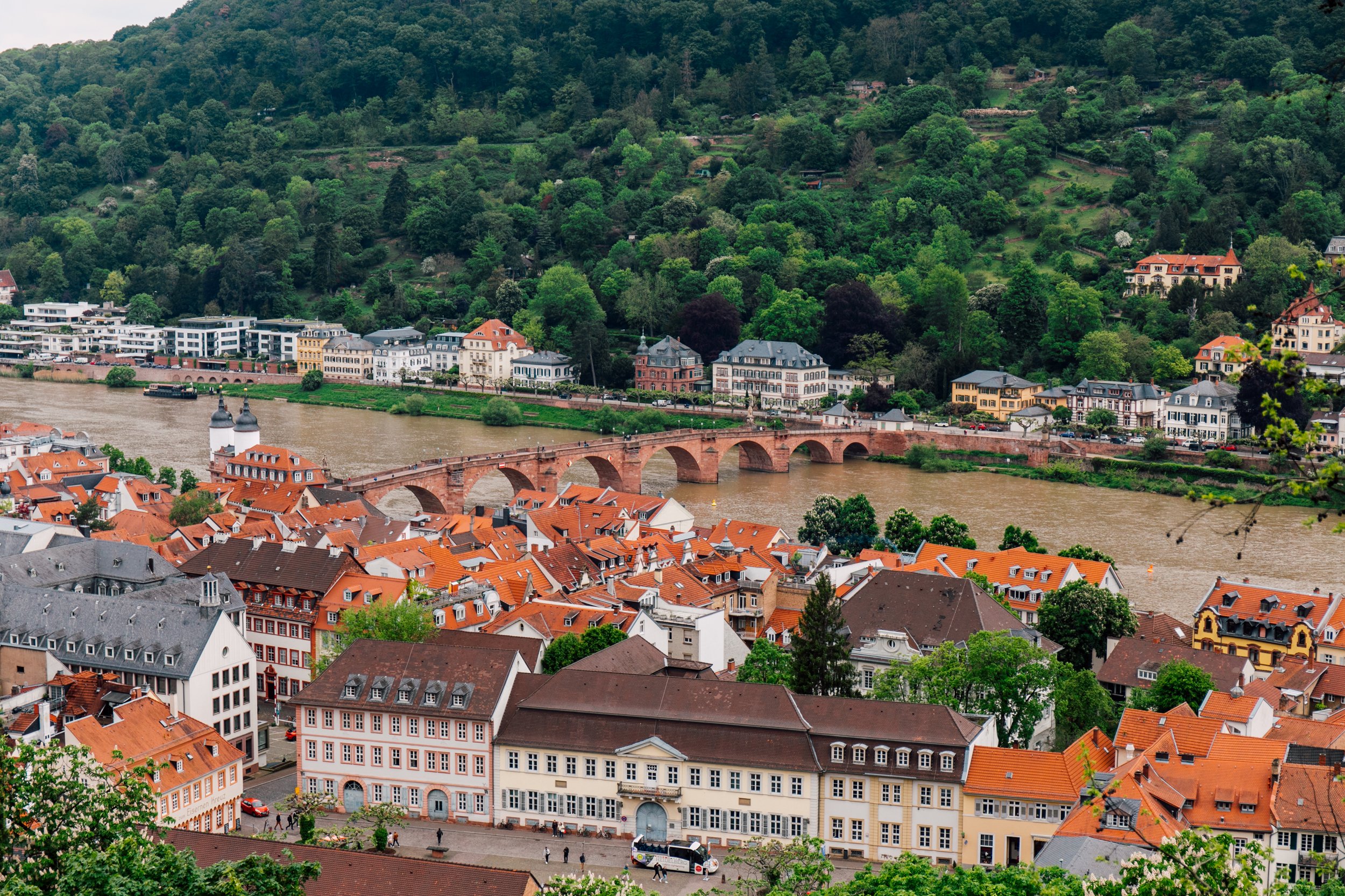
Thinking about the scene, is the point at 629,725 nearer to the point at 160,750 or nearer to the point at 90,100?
the point at 160,750

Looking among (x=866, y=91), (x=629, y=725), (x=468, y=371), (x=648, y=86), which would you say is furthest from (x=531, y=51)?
(x=629, y=725)

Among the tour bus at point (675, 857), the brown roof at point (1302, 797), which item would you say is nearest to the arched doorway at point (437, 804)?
the tour bus at point (675, 857)

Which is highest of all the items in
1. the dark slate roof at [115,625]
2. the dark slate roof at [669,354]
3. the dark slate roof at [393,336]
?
the dark slate roof at [393,336]

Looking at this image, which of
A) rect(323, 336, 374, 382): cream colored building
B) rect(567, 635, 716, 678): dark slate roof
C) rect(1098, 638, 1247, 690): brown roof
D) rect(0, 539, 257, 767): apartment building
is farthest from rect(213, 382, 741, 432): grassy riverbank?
rect(0, 539, 257, 767): apartment building

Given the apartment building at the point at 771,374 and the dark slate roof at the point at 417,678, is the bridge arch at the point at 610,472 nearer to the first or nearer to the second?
the apartment building at the point at 771,374

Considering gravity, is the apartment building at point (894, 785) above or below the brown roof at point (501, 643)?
below

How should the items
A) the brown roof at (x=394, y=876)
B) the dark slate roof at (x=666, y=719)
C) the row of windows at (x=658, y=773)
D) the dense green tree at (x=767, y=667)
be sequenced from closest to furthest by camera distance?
the brown roof at (x=394, y=876)
the row of windows at (x=658, y=773)
the dark slate roof at (x=666, y=719)
the dense green tree at (x=767, y=667)

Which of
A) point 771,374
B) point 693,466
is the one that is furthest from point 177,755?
point 771,374

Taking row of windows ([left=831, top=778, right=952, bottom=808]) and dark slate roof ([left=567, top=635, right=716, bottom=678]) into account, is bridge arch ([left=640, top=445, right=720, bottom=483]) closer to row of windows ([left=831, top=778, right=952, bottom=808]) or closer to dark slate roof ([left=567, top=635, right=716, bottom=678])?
dark slate roof ([left=567, top=635, right=716, bottom=678])
